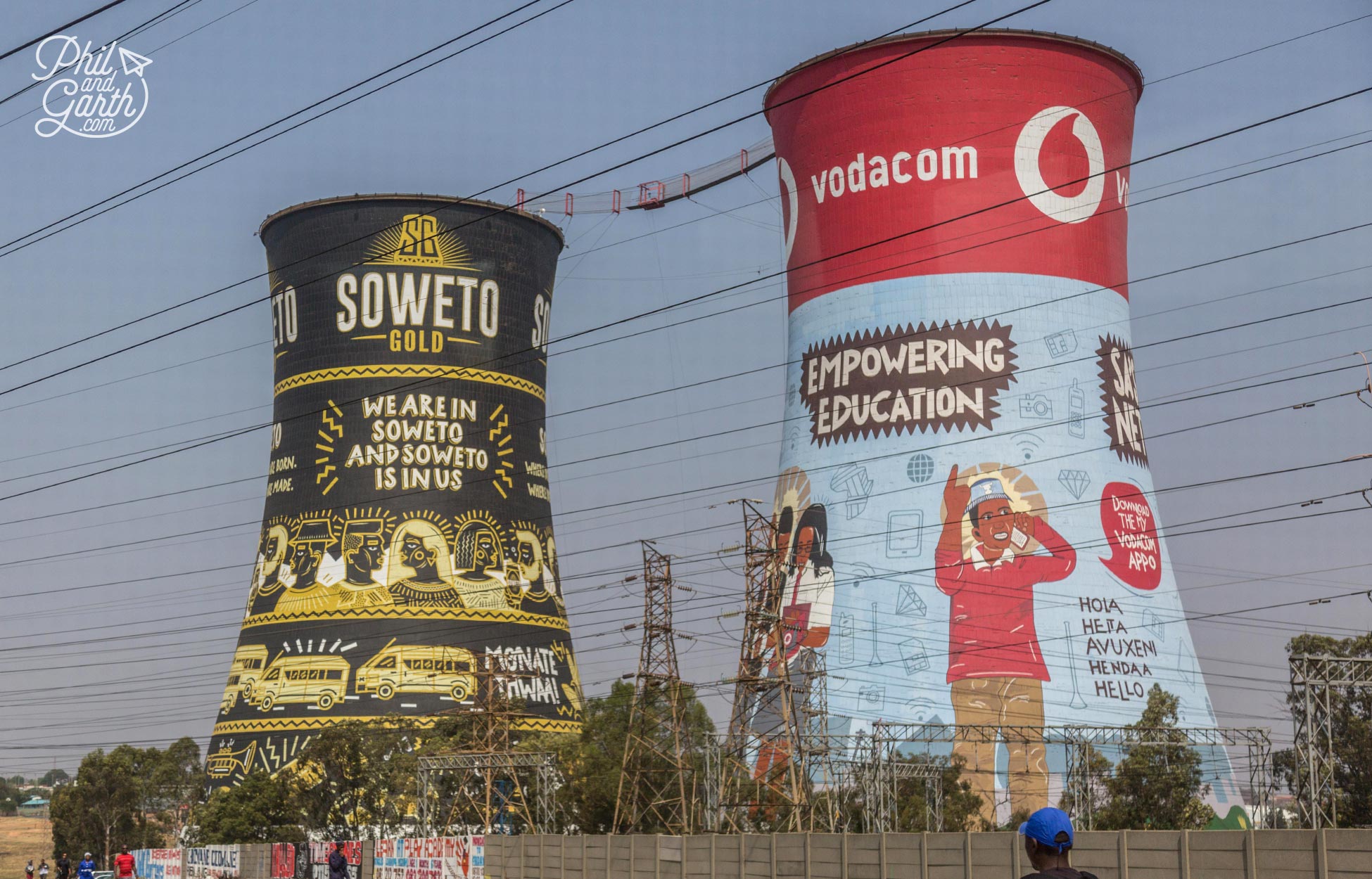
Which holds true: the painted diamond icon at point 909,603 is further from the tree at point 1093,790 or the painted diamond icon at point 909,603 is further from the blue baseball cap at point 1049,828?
the blue baseball cap at point 1049,828

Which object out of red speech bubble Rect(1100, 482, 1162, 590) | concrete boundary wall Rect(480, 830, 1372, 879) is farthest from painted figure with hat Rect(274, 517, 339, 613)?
red speech bubble Rect(1100, 482, 1162, 590)

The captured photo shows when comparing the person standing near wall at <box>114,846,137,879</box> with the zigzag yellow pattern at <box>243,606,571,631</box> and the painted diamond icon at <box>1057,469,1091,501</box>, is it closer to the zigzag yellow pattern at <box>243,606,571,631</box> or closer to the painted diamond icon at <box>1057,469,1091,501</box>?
the zigzag yellow pattern at <box>243,606,571,631</box>

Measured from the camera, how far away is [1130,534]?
1453 inches

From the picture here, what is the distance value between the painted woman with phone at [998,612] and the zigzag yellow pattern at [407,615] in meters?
14.6

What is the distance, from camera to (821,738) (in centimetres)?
3447

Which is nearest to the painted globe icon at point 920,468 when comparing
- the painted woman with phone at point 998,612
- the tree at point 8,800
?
the painted woman with phone at point 998,612

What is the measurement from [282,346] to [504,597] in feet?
31.1

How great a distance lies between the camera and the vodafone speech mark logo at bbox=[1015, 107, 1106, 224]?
1444 inches

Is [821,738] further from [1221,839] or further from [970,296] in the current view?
[1221,839]

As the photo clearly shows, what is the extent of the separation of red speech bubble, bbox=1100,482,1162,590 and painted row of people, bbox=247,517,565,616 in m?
17.5

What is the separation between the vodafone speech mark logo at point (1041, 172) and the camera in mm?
36688

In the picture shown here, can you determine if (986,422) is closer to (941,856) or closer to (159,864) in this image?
(941,856)

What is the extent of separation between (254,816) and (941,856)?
28637mm

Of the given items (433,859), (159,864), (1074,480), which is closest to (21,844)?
(159,864)
